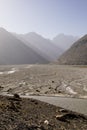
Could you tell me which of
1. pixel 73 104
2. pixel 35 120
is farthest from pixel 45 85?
pixel 35 120

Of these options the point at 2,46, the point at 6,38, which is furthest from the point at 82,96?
the point at 6,38

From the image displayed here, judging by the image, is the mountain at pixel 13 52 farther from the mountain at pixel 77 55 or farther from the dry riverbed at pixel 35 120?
the dry riverbed at pixel 35 120

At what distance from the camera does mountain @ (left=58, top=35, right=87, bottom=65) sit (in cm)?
11740

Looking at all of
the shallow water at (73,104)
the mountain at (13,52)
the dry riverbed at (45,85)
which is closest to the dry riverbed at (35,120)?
the shallow water at (73,104)

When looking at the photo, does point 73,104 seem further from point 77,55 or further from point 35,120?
point 77,55

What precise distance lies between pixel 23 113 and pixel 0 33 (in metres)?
193

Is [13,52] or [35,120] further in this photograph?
[13,52]

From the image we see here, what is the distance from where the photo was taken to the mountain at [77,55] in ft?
385

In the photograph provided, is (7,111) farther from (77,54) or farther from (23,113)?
(77,54)

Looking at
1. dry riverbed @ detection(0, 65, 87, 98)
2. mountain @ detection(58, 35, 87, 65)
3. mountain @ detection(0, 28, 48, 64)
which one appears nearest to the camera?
dry riverbed @ detection(0, 65, 87, 98)

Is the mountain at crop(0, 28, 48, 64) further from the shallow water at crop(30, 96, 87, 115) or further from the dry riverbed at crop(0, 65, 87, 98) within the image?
the shallow water at crop(30, 96, 87, 115)

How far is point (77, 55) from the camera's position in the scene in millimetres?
125688

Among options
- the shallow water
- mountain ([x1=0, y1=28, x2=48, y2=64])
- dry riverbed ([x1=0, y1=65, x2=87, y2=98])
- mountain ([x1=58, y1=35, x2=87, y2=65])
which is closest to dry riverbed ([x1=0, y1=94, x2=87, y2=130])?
the shallow water

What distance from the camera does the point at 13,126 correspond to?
831cm
